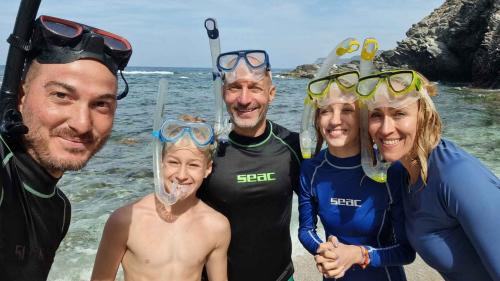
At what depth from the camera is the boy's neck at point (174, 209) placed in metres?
2.67

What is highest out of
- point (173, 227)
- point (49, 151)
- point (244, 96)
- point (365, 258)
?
point (244, 96)

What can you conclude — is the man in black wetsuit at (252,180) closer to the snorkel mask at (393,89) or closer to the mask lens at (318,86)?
the mask lens at (318,86)

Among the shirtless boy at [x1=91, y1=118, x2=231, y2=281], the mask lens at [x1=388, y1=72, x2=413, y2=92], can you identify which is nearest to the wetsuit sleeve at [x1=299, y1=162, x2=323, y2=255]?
the shirtless boy at [x1=91, y1=118, x2=231, y2=281]

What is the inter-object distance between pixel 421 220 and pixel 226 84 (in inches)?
65.8

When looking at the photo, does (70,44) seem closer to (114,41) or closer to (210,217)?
(114,41)

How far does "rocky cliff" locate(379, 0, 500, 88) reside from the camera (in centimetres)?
2961

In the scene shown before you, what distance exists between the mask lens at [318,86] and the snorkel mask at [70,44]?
131cm

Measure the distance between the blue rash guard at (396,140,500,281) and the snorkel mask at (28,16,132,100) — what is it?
1.77 m

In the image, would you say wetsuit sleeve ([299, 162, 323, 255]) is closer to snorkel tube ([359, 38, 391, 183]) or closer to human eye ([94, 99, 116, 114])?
snorkel tube ([359, 38, 391, 183])

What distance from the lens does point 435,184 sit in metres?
1.99

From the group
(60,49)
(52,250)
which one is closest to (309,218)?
(52,250)

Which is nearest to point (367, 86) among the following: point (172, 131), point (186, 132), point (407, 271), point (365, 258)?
point (365, 258)

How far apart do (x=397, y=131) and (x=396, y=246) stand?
810 mm

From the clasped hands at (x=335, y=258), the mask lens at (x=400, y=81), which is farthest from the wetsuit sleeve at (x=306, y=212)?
the mask lens at (x=400, y=81)
